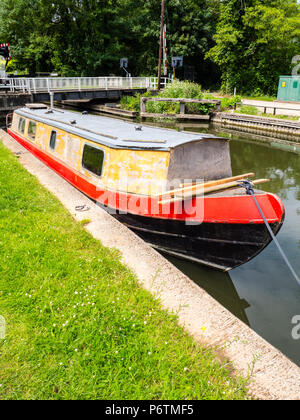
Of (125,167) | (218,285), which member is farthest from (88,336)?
(125,167)

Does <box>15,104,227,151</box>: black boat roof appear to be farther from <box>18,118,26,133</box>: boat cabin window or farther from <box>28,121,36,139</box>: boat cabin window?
<box>18,118,26,133</box>: boat cabin window

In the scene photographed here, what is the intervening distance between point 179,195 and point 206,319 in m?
2.22

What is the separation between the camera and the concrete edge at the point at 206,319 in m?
3.00

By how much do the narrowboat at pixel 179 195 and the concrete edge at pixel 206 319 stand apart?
658 mm

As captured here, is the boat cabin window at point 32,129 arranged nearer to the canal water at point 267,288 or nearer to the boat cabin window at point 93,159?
the boat cabin window at point 93,159

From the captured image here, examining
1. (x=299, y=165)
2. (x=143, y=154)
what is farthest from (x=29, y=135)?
(x=299, y=165)

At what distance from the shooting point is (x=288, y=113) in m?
24.3

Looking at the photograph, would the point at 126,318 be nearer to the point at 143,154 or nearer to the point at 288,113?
the point at 143,154

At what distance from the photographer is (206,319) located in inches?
147

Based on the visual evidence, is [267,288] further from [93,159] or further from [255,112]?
[255,112]

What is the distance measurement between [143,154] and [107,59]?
4158 centimetres

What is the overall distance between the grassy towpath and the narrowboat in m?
1.36

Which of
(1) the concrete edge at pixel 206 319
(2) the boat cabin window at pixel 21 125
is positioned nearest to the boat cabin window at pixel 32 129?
(2) the boat cabin window at pixel 21 125

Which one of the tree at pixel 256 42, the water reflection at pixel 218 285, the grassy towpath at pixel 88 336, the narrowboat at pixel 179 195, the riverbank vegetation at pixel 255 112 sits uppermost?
the tree at pixel 256 42
